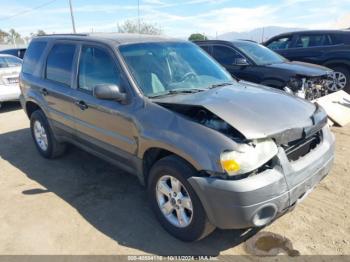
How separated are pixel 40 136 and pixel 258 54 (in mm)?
5132

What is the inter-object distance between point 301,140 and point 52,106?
351 centimetres

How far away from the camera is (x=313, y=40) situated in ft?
32.2

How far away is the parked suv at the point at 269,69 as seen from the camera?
6984mm

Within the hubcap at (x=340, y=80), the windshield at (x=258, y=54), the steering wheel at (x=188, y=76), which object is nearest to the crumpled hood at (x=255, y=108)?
the steering wheel at (x=188, y=76)

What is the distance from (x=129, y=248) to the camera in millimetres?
3266

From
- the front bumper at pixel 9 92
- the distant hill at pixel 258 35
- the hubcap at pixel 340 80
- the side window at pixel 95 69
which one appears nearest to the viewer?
the side window at pixel 95 69

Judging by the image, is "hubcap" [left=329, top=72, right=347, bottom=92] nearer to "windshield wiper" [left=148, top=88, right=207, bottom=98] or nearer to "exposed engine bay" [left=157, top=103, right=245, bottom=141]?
"windshield wiper" [left=148, top=88, right=207, bottom=98]

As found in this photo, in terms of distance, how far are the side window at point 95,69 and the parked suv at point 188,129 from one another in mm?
13

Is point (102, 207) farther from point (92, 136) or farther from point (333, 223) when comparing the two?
point (333, 223)

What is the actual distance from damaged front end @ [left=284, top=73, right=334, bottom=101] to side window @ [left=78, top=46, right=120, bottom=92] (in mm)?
4048

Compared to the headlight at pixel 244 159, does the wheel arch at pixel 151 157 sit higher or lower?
lower

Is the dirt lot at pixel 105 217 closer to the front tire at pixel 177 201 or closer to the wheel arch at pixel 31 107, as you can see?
the front tire at pixel 177 201

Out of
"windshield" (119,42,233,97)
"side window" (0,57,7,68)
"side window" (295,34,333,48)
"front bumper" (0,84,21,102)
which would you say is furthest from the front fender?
"side window" (0,57,7,68)

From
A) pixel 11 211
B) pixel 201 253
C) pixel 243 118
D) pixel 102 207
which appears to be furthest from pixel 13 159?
pixel 243 118
